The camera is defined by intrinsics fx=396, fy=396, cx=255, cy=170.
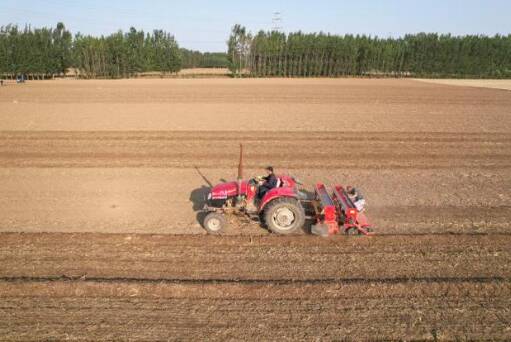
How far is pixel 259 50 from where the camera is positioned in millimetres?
76875

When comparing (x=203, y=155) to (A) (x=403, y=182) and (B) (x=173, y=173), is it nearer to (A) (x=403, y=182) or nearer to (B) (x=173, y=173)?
(B) (x=173, y=173)

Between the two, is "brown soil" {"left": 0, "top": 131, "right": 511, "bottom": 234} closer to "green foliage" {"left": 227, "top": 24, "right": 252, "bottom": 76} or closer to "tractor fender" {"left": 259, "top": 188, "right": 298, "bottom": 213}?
"tractor fender" {"left": 259, "top": 188, "right": 298, "bottom": 213}

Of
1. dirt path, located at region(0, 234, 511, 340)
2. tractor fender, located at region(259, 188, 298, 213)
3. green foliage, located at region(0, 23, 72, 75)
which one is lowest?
dirt path, located at region(0, 234, 511, 340)

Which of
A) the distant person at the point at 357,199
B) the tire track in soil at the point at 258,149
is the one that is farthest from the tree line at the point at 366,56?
the distant person at the point at 357,199

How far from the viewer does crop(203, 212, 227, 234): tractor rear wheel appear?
7.51 m

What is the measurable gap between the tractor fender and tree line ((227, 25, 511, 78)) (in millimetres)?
72062

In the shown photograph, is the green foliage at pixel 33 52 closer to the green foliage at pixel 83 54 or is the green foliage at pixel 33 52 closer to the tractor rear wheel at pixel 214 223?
the green foliage at pixel 83 54

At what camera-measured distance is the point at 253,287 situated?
5.73 metres

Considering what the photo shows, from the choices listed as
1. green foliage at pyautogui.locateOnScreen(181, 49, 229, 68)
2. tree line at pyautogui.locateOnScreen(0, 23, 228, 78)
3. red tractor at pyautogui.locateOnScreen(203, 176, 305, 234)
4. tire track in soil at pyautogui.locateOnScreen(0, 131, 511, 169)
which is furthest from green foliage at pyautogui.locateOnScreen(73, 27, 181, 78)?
red tractor at pyautogui.locateOnScreen(203, 176, 305, 234)

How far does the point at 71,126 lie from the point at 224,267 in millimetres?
15149

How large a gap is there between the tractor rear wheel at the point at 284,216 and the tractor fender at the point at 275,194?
0.07m

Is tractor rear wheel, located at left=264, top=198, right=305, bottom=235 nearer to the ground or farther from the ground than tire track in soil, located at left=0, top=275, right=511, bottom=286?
farther from the ground

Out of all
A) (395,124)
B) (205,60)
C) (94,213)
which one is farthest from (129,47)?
(94,213)

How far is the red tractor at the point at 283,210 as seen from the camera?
289 inches
